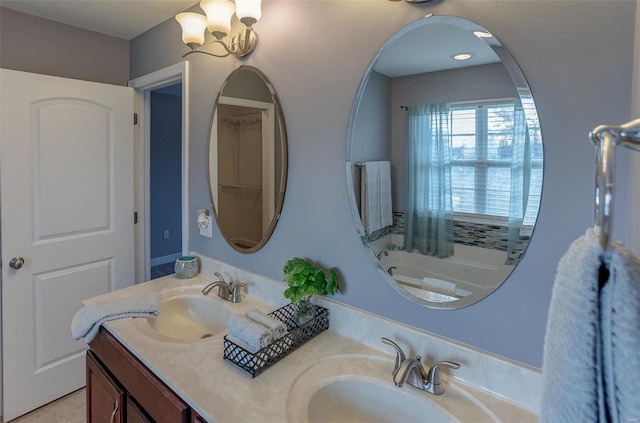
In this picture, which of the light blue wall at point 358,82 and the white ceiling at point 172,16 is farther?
the white ceiling at point 172,16

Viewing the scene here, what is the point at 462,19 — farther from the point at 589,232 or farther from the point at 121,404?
the point at 121,404

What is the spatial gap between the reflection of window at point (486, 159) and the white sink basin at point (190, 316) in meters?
1.07

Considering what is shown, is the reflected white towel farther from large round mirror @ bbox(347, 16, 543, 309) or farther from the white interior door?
the white interior door

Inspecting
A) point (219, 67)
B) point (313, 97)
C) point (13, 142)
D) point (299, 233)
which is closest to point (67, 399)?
point (13, 142)

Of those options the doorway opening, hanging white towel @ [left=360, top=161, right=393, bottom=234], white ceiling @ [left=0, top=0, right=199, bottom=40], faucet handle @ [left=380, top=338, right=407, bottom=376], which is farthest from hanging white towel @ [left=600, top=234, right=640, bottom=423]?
the doorway opening

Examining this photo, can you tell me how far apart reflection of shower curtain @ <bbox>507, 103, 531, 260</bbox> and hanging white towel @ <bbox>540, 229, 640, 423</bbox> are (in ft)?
1.81

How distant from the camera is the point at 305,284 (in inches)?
48.6

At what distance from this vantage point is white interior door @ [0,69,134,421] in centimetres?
193

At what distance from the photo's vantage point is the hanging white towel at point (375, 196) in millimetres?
1164

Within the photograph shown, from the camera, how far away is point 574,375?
0.37 meters

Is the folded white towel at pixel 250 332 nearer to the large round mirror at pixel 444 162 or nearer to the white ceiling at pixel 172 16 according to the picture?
the large round mirror at pixel 444 162

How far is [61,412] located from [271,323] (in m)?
1.85

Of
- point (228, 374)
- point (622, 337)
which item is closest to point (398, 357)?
point (228, 374)

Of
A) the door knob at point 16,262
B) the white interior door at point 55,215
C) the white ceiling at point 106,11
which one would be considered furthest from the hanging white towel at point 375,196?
the door knob at point 16,262
